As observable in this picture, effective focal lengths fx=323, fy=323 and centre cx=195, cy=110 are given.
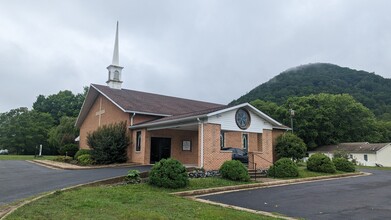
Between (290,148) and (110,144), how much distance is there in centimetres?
1284

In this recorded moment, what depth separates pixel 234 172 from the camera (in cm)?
1391

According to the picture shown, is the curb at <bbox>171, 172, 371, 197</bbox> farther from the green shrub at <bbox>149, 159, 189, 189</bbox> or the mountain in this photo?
the mountain

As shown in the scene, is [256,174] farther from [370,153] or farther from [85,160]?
[370,153]

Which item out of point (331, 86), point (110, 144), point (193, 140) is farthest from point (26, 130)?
point (331, 86)

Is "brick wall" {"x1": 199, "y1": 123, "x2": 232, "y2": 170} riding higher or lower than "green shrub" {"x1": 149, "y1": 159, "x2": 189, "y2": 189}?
higher

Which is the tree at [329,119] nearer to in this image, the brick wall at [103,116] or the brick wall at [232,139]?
the brick wall at [232,139]

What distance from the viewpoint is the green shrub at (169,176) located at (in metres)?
11.6

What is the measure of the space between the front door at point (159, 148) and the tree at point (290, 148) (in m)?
8.53

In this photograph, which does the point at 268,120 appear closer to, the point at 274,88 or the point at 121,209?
the point at 121,209

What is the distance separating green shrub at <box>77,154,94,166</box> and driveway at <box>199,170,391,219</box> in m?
11.9

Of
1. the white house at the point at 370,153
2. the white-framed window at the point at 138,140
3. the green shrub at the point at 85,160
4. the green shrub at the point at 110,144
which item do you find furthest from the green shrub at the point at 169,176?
the white house at the point at 370,153

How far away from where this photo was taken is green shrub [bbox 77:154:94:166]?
20.5 metres

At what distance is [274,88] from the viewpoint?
68.1m

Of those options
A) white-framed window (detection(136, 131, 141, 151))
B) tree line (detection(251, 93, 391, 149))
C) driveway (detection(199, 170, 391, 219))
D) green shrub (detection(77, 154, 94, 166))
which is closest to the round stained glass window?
driveway (detection(199, 170, 391, 219))
